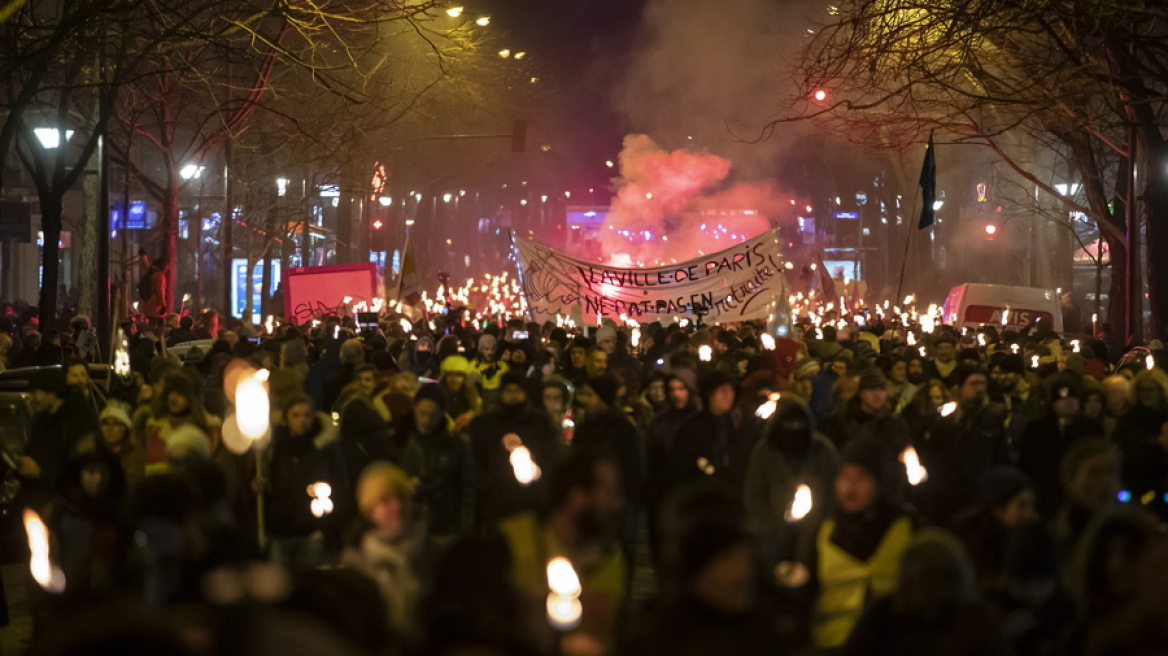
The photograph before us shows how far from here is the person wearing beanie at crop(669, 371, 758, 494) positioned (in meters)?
8.05

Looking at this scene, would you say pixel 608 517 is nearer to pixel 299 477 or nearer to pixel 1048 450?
pixel 299 477

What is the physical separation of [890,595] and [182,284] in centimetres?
5560

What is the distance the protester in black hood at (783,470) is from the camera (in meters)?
6.75

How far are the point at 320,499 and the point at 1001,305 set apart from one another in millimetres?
21256

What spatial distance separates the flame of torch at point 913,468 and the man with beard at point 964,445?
13 cm

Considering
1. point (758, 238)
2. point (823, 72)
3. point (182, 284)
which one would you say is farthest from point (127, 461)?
point (182, 284)

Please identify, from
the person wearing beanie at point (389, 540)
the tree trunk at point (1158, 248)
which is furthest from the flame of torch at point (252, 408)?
the tree trunk at point (1158, 248)

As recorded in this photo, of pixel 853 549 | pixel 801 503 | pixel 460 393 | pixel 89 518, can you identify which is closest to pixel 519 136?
pixel 460 393

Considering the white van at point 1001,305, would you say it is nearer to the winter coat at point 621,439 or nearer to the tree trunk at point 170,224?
the tree trunk at point 170,224

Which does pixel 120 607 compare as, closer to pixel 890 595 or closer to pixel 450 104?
pixel 890 595

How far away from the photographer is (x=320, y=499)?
6.91m

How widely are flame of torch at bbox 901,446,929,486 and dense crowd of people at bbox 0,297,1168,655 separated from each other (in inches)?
0.5

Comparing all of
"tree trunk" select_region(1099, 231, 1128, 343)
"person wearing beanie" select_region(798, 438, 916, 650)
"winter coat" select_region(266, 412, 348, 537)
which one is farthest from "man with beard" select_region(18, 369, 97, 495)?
"tree trunk" select_region(1099, 231, 1128, 343)

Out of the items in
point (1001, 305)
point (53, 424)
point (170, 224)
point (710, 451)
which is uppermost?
point (170, 224)
